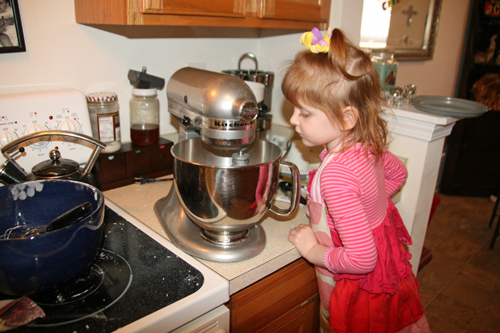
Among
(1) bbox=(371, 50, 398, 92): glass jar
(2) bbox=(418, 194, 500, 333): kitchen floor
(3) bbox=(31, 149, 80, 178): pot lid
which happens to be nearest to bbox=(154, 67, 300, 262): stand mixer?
(3) bbox=(31, 149, 80, 178): pot lid

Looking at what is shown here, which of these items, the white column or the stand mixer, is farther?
the white column

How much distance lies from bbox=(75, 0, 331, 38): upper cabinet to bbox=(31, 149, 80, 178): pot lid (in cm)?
35

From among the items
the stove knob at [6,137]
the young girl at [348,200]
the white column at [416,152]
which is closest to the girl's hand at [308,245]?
the young girl at [348,200]

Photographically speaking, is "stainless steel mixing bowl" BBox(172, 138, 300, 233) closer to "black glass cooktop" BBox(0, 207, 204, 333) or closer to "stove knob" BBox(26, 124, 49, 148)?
"black glass cooktop" BBox(0, 207, 204, 333)

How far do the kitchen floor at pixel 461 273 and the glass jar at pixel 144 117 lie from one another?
58.3 inches

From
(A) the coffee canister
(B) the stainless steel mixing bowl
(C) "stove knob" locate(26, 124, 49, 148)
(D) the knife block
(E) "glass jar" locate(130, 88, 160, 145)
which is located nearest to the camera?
(B) the stainless steel mixing bowl

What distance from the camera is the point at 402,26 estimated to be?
83.0 inches

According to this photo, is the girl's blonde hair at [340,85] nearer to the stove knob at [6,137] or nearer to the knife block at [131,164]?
the knife block at [131,164]

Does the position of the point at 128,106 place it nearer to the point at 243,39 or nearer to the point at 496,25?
the point at 243,39

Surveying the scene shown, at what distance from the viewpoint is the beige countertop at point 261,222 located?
2.60 feet

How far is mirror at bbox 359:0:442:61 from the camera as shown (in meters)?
1.88

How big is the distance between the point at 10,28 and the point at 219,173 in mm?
693

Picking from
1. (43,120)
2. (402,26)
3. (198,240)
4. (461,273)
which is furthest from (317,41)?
(461,273)

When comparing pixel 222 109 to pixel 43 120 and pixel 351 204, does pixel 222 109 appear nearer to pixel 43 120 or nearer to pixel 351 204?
pixel 351 204
